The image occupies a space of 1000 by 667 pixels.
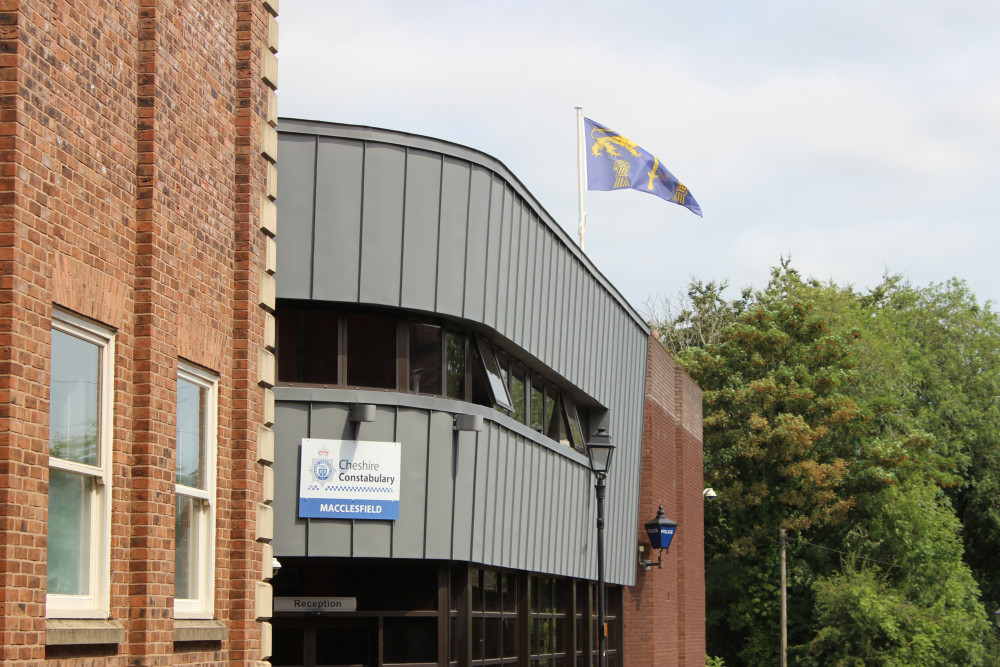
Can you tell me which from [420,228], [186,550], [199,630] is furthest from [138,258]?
[420,228]

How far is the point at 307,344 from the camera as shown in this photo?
1653cm

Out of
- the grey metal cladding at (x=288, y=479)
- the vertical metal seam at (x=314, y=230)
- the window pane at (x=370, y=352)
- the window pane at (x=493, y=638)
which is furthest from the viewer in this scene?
the window pane at (x=493, y=638)

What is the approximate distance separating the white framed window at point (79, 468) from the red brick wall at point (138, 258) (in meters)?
0.12

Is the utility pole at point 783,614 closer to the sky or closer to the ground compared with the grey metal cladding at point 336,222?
closer to the ground

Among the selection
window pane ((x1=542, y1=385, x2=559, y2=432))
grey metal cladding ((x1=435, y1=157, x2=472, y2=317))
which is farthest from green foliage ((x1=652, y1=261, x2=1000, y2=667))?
grey metal cladding ((x1=435, y1=157, x2=472, y2=317))

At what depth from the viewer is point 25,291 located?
752 cm

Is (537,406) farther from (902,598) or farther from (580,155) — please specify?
(902,598)

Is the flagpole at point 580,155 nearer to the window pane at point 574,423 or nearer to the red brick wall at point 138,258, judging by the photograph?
the window pane at point 574,423

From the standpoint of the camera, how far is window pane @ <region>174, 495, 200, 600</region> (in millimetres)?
9953

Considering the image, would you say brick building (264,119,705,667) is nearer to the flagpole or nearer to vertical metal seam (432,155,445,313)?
vertical metal seam (432,155,445,313)

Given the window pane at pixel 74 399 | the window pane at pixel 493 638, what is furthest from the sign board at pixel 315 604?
the window pane at pixel 74 399

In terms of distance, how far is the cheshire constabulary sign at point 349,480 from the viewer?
16078 millimetres

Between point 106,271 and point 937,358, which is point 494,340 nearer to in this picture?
point 106,271

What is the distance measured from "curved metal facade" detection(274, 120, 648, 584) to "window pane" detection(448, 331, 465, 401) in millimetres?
Result: 314
